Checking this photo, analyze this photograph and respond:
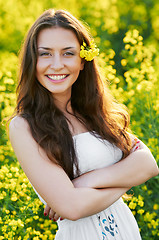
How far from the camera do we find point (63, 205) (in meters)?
1.58

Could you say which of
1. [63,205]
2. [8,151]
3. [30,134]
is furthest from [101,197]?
[8,151]

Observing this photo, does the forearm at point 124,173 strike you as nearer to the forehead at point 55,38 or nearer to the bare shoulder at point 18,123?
the bare shoulder at point 18,123

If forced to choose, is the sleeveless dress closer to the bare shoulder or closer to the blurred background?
the bare shoulder

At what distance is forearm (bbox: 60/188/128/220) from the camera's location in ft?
5.21

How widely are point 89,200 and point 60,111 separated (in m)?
0.50

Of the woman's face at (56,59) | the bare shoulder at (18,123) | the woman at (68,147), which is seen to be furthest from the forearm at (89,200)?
the woman's face at (56,59)

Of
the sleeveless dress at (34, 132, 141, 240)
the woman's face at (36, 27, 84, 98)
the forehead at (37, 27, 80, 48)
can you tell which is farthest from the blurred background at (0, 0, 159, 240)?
the forehead at (37, 27, 80, 48)

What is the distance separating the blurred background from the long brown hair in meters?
0.68

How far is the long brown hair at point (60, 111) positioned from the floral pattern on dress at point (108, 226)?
0.91 feet

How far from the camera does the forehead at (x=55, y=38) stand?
173 cm

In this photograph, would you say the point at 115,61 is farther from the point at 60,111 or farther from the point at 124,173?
the point at 124,173

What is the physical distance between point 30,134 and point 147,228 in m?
1.59

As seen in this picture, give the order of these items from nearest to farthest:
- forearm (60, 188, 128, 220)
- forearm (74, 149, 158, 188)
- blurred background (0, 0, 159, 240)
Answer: forearm (60, 188, 128, 220) → forearm (74, 149, 158, 188) → blurred background (0, 0, 159, 240)

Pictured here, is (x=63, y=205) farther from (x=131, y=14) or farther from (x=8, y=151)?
(x=131, y=14)
